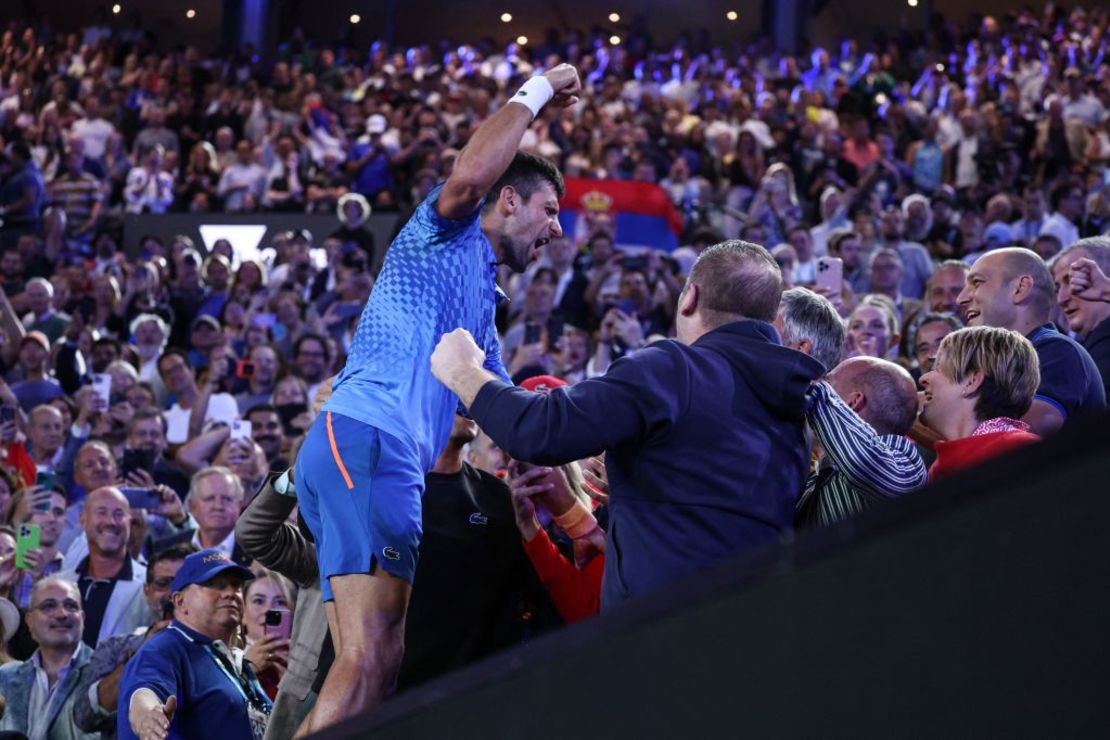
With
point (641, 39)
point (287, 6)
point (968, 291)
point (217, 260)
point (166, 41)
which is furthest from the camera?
point (287, 6)

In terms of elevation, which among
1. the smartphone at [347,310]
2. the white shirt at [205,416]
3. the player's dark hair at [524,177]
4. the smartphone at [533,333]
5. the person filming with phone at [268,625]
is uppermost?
the player's dark hair at [524,177]

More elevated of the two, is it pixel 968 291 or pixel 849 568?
pixel 849 568

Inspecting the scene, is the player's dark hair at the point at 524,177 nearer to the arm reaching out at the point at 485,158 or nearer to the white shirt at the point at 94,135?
the arm reaching out at the point at 485,158

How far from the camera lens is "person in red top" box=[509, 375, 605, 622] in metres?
3.79

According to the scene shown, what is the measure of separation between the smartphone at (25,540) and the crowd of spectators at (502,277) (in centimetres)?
1

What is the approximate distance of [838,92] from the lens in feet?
52.1

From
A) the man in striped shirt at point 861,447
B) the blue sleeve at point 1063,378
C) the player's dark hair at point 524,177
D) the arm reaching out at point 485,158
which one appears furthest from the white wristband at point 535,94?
the blue sleeve at point 1063,378

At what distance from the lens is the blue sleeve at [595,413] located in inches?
108

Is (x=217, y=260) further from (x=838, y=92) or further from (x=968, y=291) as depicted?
(x=968, y=291)

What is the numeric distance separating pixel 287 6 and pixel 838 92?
13.5 m

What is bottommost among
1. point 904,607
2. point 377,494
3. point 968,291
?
point 377,494

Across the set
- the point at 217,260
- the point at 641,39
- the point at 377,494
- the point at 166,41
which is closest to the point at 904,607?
the point at 377,494

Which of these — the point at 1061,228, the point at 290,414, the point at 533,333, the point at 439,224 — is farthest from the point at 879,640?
the point at 1061,228

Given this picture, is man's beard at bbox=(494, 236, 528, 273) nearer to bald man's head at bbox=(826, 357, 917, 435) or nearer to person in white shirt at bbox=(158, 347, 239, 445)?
bald man's head at bbox=(826, 357, 917, 435)
